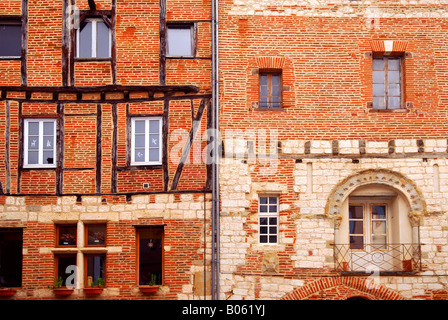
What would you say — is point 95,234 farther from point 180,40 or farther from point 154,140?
point 180,40

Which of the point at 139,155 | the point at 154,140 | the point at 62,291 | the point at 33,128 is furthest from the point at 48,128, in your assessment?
the point at 62,291

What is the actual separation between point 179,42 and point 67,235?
4.99 meters

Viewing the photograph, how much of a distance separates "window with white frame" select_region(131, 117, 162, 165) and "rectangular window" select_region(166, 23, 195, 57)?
1.60m

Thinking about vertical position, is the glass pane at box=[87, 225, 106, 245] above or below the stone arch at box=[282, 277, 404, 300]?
above

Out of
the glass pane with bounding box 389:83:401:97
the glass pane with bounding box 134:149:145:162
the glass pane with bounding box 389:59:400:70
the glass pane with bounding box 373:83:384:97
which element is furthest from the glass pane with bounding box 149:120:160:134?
the glass pane with bounding box 389:59:400:70

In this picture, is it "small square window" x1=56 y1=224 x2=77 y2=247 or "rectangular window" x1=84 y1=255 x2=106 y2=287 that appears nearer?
"rectangular window" x1=84 y1=255 x2=106 y2=287

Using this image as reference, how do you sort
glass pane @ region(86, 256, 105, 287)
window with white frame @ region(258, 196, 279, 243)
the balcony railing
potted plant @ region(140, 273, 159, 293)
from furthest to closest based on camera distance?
glass pane @ region(86, 256, 105, 287) < window with white frame @ region(258, 196, 279, 243) < the balcony railing < potted plant @ region(140, 273, 159, 293)

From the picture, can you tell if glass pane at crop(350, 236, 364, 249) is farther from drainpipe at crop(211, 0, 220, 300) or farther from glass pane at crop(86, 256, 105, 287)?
glass pane at crop(86, 256, 105, 287)

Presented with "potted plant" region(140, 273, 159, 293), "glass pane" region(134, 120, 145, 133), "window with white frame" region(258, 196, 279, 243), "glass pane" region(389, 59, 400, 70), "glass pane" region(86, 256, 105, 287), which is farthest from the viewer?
"glass pane" region(389, 59, 400, 70)

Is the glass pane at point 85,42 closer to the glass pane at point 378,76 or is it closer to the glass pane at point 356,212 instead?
the glass pane at point 378,76

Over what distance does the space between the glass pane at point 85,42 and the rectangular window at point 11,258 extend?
4.22 metres

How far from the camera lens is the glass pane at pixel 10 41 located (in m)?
17.8

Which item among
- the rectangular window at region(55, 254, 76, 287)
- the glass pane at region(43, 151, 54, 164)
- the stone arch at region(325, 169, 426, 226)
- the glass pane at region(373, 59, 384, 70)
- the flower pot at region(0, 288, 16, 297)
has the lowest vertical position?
the flower pot at region(0, 288, 16, 297)

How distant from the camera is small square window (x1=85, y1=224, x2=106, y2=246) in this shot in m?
17.2
